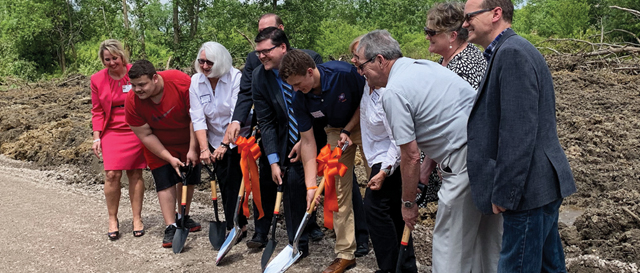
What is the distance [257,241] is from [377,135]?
173 cm

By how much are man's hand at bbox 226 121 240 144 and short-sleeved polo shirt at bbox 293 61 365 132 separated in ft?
2.56

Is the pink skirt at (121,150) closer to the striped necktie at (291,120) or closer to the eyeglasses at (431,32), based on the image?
the striped necktie at (291,120)

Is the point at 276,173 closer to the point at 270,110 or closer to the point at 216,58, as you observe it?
the point at 270,110

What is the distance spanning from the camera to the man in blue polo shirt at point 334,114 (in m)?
3.98

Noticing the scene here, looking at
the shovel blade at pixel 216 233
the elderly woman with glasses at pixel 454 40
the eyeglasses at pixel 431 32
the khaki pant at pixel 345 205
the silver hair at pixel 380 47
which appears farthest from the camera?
the shovel blade at pixel 216 233

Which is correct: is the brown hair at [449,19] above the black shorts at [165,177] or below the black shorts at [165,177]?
above

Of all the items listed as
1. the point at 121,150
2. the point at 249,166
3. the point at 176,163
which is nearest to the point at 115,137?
the point at 121,150

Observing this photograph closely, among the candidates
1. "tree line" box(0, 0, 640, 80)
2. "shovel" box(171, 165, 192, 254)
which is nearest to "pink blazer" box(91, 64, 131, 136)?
"shovel" box(171, 165, 192, 254)

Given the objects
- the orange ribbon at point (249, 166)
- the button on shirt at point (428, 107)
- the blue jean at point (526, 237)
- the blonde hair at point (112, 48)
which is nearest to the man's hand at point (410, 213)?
the button on shirt at point (428, 107)

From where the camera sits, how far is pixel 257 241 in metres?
5.11

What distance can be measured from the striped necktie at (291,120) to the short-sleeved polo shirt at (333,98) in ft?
1.08

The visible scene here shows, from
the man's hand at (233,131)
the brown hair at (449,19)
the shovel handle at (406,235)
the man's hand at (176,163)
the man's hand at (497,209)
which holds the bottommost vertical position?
the man's hand at (176,163)

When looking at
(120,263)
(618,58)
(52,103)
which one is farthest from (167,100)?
(52,103)

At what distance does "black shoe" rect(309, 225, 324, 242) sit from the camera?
5.26 metres
